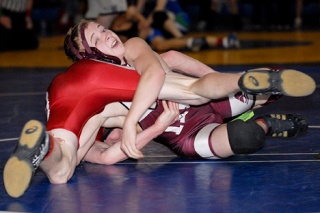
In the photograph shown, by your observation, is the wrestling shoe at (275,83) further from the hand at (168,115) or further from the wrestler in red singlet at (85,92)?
the wrestler in red singlet at (85,92)

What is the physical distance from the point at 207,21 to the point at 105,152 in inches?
480

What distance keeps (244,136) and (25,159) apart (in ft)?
4.01

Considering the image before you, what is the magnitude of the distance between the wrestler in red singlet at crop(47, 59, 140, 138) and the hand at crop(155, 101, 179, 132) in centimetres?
20

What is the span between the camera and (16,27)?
12.0m

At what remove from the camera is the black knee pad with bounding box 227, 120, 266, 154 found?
422cm

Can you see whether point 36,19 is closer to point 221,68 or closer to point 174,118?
point 221,68

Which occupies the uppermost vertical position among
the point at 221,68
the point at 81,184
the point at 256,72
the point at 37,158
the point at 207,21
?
the point at 256,72

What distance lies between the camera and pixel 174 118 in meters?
4.32

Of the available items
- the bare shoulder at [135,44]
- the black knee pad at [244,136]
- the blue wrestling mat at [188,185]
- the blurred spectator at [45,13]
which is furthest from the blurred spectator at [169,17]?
the black knee pad at [244,136]

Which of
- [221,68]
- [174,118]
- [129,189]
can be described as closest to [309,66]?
[221,68]

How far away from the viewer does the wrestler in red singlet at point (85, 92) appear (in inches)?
162

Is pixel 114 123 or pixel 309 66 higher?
pixel 114 123

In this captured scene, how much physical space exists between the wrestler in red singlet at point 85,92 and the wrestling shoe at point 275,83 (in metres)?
0.67

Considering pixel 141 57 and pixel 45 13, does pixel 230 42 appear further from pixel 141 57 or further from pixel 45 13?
pixel 141 57
